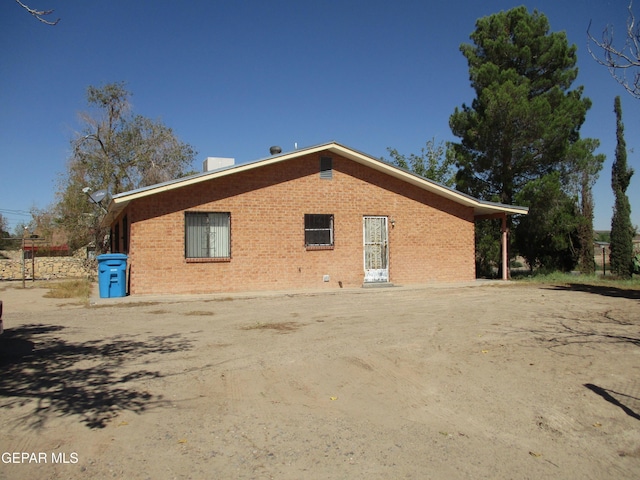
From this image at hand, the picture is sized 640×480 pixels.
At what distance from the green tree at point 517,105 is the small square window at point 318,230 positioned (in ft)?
30.4

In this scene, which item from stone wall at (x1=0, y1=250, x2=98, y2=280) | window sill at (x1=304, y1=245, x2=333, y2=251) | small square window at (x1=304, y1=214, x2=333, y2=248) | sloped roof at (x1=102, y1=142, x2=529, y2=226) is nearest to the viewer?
sloped roof at (x1=102, y1=142, x2=529, y2=226)

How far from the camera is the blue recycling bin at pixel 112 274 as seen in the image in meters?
14.1

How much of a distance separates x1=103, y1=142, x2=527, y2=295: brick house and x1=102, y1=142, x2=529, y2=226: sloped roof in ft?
0.13

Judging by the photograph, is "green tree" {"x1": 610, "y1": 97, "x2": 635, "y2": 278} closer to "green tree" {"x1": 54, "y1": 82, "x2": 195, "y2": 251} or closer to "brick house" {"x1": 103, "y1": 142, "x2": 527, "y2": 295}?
"brick house" {"x1": 103, "y1": 142, "x2": 527, "y2": 295}

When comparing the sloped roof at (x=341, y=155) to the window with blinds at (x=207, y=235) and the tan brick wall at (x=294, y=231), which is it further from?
the window with blinds at (x=207, y=235)

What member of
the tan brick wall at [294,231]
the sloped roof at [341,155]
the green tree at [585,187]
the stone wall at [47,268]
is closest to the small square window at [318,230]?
the tan brick wall at [294,231]

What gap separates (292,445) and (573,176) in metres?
21.9

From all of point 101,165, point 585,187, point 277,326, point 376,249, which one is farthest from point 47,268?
point 585,187

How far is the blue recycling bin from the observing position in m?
14.1

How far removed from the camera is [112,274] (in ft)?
46.4

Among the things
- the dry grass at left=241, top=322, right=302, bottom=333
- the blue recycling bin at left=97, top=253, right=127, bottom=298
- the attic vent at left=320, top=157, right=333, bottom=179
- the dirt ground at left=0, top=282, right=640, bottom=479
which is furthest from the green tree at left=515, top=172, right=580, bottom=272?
the blue recycling bin at left=97, top=253, right=127, bottom=298

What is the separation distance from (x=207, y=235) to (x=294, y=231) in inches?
111

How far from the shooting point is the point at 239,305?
1288 centimetres

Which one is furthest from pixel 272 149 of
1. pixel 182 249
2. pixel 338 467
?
pixel 338 467
